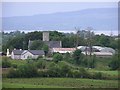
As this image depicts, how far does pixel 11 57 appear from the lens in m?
2.57

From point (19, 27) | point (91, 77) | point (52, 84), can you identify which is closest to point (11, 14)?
point (19, 27)

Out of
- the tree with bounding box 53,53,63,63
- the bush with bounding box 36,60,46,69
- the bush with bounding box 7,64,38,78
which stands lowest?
the bush with bounding box 7,64,38,78

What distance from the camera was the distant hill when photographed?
99.3 inches

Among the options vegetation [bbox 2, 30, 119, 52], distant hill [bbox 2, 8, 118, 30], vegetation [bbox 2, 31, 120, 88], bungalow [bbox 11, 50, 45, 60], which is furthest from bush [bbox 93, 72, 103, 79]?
bungalow [bbox 11, 50, 45, 60]

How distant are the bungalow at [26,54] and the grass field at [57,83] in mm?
255

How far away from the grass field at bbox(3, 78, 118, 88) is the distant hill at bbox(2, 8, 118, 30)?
59cm

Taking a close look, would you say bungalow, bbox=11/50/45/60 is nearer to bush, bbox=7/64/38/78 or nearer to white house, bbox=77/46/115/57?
bush, bbox=7/64/38/78

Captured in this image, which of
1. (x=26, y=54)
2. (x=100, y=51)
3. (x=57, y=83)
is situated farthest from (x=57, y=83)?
(x=100, y=51)

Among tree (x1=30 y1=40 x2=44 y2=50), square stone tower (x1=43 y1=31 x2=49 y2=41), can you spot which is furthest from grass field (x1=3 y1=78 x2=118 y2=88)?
square stone tower (x1=43 y1=31 x2=49 y2=41)

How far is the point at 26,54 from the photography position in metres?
2.62

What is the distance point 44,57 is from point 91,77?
59cm

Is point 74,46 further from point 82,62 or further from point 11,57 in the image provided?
point 11,57

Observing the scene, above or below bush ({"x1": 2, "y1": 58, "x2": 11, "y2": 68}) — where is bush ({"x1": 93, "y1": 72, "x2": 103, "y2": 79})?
below

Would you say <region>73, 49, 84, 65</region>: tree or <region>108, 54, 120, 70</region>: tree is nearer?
<region>108, 54, 120, 70</region>: tree
